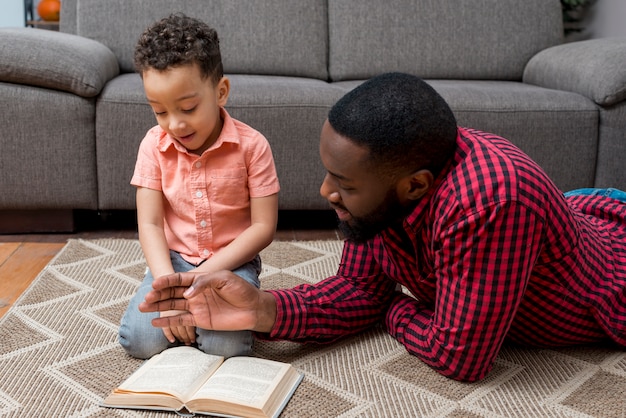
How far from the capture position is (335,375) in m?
1.17

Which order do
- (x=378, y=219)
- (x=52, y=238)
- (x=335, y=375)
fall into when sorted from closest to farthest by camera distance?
(x=378, y=219)
(x=335, y=375)
(x=52, y=238)

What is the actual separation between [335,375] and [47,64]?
1.24 metres

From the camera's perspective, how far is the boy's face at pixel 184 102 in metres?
1.17

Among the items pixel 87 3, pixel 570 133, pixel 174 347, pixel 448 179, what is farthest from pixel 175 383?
pixel 87 3

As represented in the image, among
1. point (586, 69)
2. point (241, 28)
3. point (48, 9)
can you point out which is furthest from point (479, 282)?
point (48, 9)

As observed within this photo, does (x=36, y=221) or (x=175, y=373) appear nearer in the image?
(x=175, y=373)

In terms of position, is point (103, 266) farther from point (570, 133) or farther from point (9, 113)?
point (570, 133)

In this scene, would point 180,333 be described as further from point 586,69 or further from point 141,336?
point 586,69

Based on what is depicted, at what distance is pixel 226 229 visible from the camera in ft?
4.37

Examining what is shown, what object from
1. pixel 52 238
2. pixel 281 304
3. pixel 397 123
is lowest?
pixel 52 238

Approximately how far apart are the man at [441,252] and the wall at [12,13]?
369cm

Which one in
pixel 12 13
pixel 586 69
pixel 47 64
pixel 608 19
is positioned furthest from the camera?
pixel 12 13

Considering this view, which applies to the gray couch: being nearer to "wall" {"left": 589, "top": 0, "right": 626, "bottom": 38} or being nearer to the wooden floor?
the wooden floor

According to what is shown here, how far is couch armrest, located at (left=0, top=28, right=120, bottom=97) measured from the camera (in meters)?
1.83
